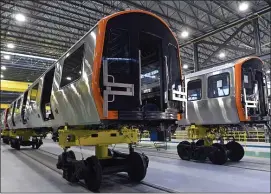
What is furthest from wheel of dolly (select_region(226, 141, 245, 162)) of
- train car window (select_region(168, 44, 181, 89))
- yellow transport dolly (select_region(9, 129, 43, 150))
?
yellow transport dolly (select_region(9, 129, 43, 150))

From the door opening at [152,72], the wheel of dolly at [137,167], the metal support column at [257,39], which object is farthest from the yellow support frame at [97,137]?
the metal support column at [257,39]

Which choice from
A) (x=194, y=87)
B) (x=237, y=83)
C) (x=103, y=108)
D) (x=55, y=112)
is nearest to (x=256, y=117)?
(x=237, y=83)

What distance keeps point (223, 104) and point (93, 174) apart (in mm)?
3990

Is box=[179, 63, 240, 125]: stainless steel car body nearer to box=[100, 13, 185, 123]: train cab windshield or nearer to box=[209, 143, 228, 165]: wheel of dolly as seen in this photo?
box=[209, 143, 228, 165]: wheel of dolly

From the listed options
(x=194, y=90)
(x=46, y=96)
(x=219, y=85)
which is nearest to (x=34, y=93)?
(x=46, y=96)

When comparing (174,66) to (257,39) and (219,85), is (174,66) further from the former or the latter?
(257,39)

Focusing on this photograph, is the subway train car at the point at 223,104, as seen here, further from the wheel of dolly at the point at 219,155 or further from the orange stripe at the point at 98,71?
the orange stripe at the point at 98,71

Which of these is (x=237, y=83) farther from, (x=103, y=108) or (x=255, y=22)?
(x=255, y=22)

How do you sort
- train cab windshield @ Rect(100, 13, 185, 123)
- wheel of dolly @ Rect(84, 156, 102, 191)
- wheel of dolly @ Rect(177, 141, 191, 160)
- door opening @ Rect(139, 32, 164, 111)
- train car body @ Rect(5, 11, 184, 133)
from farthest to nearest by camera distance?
wheel of dolly @ Rect(177, 141, 191, 160) < door opening @ Rect(139, 32, 164, 111) < wheel of dolly @ Rect(84, 156, 102, 191) < train cab windshield @ Rect(100, 13, 185, 123) < train car body @ Rect(5, 11, 184, 133)

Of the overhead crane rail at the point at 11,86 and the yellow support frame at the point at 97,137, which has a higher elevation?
the overhead crane rail at the point at 11,86

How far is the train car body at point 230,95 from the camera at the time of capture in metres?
6.09

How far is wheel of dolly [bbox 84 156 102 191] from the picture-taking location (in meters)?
3.99

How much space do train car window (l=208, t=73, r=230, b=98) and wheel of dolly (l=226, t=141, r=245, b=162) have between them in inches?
72.1

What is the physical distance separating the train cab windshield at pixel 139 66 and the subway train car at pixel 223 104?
2367mm
